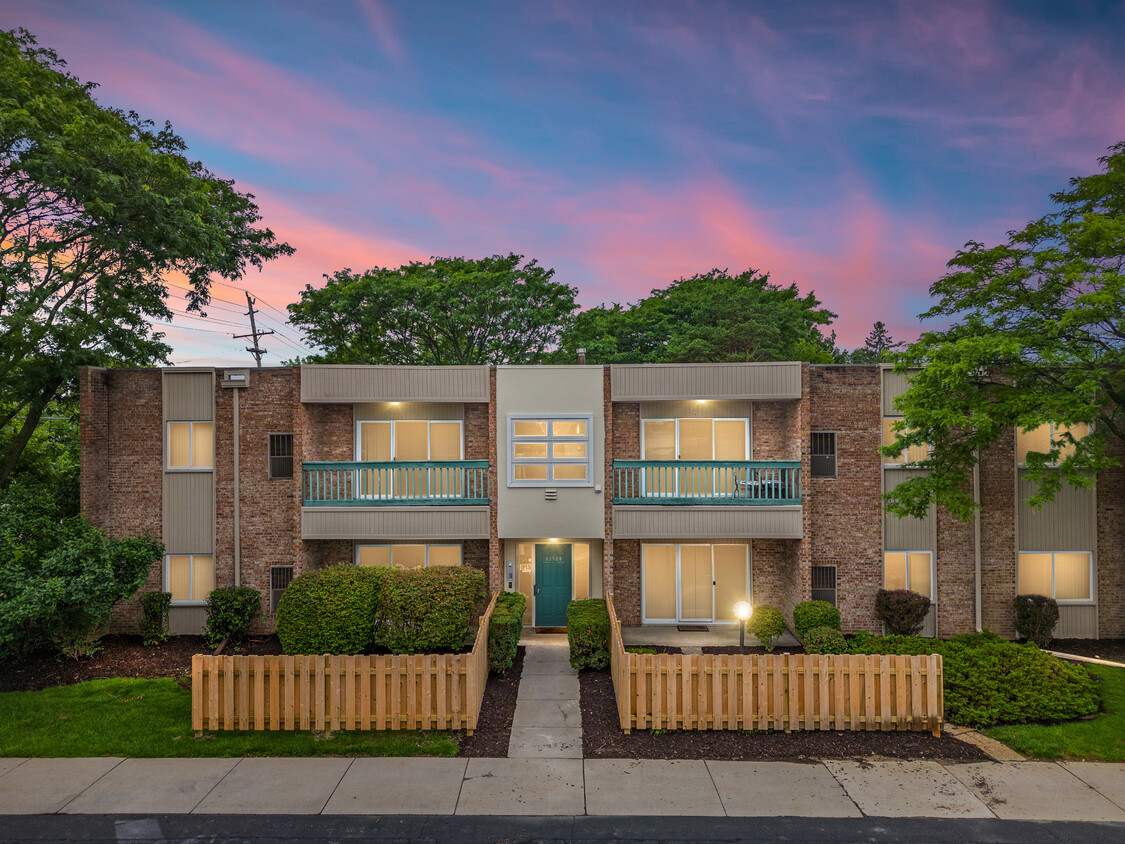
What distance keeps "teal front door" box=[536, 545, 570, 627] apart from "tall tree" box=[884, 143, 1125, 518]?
7729 mm

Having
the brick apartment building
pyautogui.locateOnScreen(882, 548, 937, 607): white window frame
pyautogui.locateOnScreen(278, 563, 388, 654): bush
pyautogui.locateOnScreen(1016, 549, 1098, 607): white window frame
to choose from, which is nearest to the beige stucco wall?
the brick apartment building

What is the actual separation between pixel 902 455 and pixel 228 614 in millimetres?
A: 16481

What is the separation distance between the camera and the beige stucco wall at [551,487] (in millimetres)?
13469

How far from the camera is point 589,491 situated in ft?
Result: 44.1

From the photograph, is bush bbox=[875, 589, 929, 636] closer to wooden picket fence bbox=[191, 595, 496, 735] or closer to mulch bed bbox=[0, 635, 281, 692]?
wooden picket fence bbox=[191, 595, 496, 735]

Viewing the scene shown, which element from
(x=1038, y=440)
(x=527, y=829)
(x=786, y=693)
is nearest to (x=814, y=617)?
(x=786, y=693)

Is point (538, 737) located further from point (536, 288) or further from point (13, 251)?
point (536, 288)

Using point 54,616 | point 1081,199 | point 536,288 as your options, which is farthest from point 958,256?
point 54,616

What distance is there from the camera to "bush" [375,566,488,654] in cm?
1038

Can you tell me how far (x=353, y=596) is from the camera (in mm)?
10195

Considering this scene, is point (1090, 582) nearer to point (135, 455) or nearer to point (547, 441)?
point (547, 441)

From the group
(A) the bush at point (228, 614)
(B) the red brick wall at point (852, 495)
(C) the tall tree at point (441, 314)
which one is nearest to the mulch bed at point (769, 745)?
(B) the red brick wall at point (852, 495)

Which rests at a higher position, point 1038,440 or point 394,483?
point 1038,440

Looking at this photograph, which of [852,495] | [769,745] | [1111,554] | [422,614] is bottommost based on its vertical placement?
[769,745]
